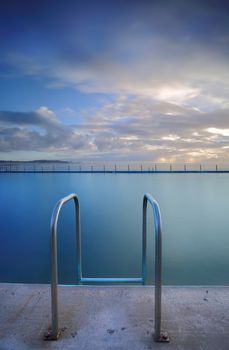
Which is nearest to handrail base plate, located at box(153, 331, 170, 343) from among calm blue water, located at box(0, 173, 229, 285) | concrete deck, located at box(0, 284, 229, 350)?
concrete deck, located at box(0, 284, 229, 350)

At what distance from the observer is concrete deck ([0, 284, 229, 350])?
1953 mm

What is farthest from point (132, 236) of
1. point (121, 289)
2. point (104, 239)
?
point (121, 289)

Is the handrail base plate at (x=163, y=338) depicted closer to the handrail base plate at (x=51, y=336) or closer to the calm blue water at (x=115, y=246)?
the handrail base plate at (x=51, y=336)

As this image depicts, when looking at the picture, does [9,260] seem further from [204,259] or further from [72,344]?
[72,344]

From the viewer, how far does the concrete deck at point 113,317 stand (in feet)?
6.41

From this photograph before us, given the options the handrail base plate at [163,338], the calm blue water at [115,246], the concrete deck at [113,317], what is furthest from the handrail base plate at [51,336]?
the calm blue water at [115,246]

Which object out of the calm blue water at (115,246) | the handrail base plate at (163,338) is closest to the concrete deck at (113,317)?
the handrail base plate at (163,338)

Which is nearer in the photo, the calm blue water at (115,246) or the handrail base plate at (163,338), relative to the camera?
the handrail base plate at (163,338)

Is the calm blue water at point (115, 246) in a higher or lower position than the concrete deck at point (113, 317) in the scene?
lower

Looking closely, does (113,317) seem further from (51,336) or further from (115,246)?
(115,246)

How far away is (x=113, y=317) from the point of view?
2.24 meters

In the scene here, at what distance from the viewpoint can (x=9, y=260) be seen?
283 inches

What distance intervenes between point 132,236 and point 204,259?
10.0 ft

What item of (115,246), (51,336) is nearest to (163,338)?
(51,336)
